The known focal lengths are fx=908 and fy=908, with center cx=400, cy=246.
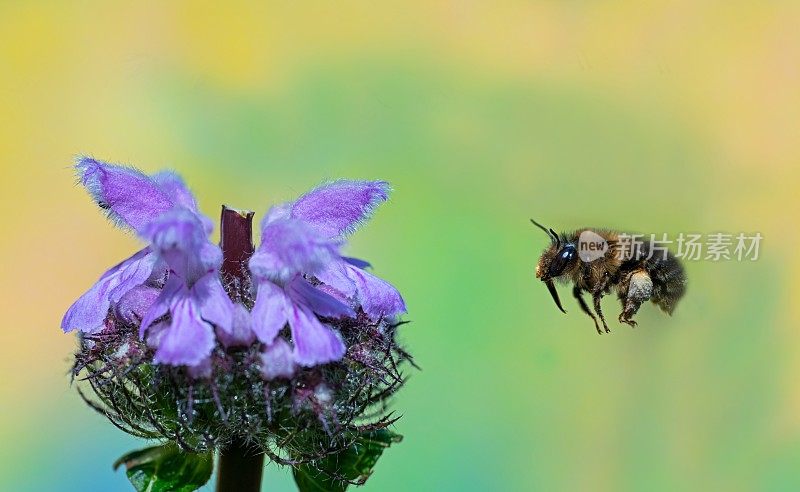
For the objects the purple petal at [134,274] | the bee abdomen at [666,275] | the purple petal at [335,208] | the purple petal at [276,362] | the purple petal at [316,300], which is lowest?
the purple petal at [276,362]

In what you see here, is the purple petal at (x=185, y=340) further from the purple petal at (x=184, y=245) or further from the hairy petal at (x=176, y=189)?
the hairy petal at (x=176, y=189)

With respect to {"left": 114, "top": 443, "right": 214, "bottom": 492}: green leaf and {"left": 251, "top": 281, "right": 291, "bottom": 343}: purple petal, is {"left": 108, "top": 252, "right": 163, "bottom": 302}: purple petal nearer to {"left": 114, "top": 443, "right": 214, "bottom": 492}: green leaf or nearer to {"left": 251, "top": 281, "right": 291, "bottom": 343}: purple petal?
{"left": 251, "top": 281, "right": 291, "bottom": 343}: purple petal

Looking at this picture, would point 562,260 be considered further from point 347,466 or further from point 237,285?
point 237,285

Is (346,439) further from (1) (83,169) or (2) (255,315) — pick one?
(1) (83,169)

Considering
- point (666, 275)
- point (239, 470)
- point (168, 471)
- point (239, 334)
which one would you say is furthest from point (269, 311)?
point (666, 275)

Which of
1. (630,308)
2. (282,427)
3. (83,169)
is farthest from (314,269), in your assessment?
(630,308)

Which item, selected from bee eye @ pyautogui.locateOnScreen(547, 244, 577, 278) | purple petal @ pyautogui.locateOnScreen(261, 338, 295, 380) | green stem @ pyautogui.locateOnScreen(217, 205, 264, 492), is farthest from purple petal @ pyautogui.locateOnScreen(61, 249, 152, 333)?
bee eye @ pyautogui.locateOnScreen(547, 244, 577, 278)

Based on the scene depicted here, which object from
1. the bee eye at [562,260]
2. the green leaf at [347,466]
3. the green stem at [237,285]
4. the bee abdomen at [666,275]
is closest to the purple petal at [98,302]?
the green stem at [237,285]
